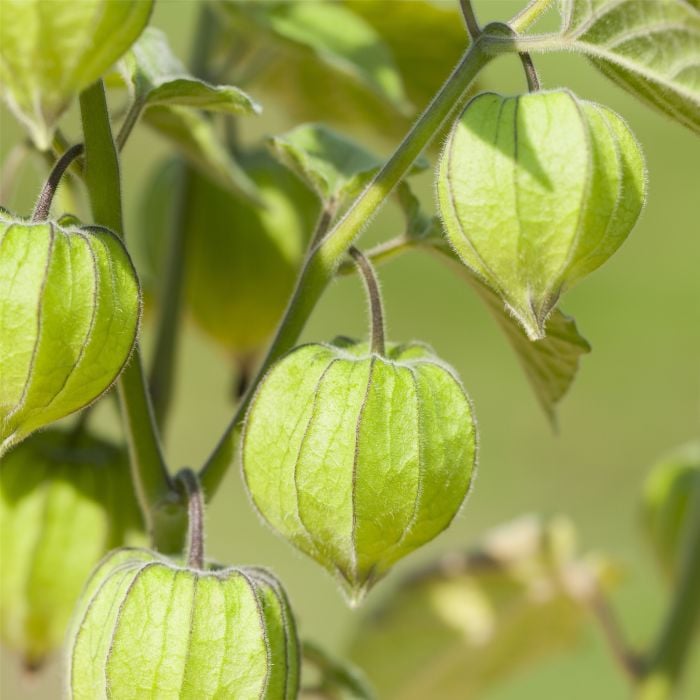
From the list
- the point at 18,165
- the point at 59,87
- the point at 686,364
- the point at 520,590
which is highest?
the point at 59,87

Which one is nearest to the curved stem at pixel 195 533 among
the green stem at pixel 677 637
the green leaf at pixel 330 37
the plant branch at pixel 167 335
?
the plant branch at pixel 167 335

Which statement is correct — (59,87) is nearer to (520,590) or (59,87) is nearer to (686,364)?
(520,590)

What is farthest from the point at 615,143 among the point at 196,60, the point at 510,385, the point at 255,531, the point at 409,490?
the point at 510,385

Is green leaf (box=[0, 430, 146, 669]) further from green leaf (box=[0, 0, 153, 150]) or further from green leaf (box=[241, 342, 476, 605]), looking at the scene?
green leaf (box=[0, 0, 153, 150])

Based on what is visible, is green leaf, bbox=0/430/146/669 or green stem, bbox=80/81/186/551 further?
green leaf, bbox=0/430/146/669

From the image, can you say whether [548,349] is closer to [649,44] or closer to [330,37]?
[649,44]

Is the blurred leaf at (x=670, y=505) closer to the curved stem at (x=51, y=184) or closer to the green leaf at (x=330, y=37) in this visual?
the green leaf at (x=330, y=37)

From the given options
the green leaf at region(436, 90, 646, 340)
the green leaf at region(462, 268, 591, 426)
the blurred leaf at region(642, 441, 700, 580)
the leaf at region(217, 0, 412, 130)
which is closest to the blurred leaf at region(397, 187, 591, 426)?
the green leaf at region(462, 268, 591, 426)

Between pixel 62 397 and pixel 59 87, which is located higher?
pixel 59 87
